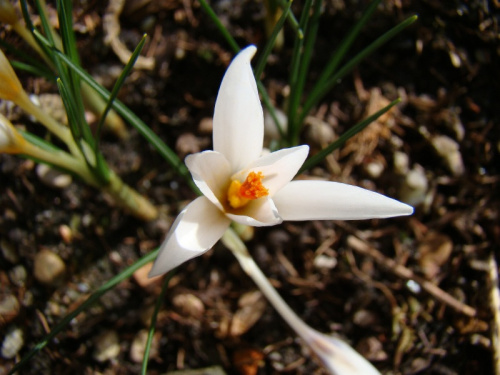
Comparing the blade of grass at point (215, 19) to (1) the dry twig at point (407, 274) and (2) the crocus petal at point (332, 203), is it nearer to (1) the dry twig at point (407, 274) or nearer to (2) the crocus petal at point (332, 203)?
(2) the crocus petal at point (332, 203)

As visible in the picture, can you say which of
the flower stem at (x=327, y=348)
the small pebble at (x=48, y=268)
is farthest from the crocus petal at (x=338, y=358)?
the small pebble at (x=48, y=268)

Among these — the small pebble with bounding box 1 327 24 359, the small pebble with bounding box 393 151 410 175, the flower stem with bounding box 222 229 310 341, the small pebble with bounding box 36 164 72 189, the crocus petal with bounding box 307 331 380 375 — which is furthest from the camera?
the small pebble with bounding box 393 151 410 175

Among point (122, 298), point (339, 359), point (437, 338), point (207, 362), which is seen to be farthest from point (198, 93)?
point (437, 338)

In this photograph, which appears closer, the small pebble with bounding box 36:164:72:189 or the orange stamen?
the orange stamen

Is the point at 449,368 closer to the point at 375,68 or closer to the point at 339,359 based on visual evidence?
the point at 339,359

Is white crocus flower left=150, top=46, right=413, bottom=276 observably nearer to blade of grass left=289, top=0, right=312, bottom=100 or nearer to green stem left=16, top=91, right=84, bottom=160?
blade of grass left=289, top=0, right=312, bottom=100

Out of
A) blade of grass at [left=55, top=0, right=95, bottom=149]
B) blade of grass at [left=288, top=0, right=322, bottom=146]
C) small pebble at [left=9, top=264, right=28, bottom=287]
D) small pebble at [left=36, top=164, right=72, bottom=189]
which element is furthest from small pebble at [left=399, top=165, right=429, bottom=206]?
small pebble at [left=9, top=264, right=28, bottom=287]

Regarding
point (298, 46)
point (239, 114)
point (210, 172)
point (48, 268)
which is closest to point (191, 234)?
point (210, 172)
